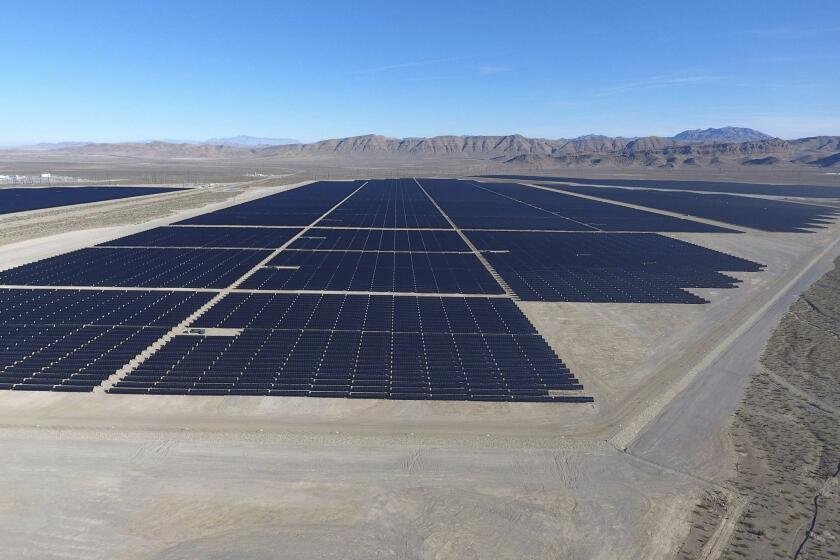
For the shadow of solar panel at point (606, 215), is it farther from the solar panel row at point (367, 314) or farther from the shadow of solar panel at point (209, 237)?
the shadow of solar panel at point (209, 237)

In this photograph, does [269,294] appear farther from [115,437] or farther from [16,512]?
[16,512]

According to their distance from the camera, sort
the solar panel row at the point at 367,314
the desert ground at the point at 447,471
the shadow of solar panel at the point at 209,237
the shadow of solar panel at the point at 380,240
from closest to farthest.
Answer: the desert ground at the point at 447,471 → the solar panel row at the point at 367,314 → the shadow of solar panel at the point at 209,237 → the shadow of solar panel at the point at 380,240

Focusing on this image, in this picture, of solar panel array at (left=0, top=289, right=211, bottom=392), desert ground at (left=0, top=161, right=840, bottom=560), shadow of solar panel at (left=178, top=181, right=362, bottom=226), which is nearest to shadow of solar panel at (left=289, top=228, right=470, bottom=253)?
shadow of solar panel at (left=178, top=181, right=362, bottom=226)

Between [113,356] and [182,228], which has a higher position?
[182,228]

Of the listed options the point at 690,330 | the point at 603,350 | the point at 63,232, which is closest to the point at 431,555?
the point at 603,350

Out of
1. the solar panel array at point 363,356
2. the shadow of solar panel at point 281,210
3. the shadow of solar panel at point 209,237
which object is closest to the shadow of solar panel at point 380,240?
the shadow of solar panel at point 209,237

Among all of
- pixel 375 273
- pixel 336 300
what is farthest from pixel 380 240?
pixel 336 300
